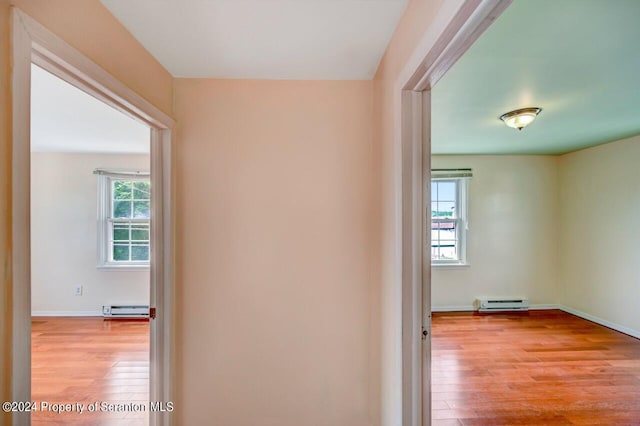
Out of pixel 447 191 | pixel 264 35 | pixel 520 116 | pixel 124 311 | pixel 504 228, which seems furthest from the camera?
pixel 447 191

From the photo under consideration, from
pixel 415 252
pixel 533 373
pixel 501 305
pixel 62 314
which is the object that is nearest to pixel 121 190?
pixel 62 314

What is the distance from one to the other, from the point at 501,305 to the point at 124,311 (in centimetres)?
583

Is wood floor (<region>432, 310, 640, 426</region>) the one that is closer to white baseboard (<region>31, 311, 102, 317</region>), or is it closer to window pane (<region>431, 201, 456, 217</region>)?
window pane (<region>431, 201, 456, 217</region>)

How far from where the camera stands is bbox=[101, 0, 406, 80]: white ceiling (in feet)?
3.84

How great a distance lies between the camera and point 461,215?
171 inches

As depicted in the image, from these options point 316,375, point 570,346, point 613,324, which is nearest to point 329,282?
point 316,375

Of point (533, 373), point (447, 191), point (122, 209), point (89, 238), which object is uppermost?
point (447, 191)

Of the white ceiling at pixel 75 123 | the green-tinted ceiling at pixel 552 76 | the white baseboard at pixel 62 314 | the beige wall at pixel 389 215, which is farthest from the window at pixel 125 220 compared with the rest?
the green-tinted ceiling at pixel 552 76

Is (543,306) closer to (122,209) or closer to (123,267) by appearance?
(123,267)

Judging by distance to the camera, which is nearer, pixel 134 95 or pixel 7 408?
pixel 7 408

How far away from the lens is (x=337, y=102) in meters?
1.77

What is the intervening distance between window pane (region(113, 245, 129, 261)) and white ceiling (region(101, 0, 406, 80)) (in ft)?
12.0

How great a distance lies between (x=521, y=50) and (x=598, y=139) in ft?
10.1

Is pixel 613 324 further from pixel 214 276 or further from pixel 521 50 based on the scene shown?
pixel 214 276
